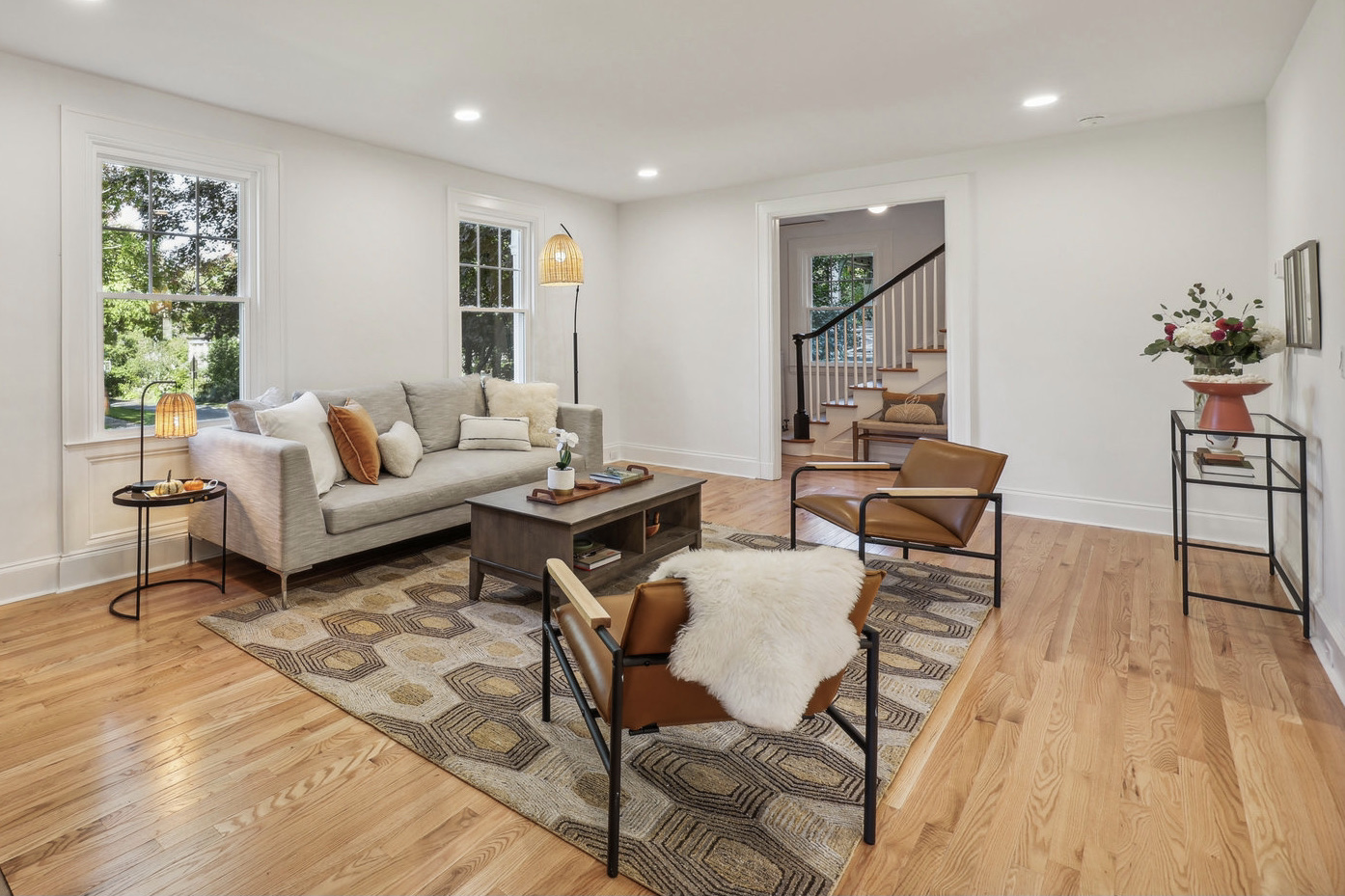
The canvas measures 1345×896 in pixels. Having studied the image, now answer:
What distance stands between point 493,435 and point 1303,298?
4.27m

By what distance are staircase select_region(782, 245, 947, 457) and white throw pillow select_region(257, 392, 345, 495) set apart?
4745 mm

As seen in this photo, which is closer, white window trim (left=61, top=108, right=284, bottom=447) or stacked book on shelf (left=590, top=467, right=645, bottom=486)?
white window trim (left=61, top=108, right=284, bottom=447)

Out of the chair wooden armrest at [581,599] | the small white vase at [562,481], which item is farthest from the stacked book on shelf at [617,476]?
the chair wooden armrest at [581,599]

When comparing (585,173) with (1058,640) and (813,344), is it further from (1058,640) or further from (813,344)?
(1058,640)

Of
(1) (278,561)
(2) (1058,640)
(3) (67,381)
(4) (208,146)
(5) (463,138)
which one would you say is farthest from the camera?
(5) (463,138)

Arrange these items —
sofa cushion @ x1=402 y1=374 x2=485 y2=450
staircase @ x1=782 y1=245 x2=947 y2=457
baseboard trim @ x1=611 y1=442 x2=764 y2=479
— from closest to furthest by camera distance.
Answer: sofa cushion @ x1=402 y1=374 x2=485 y2=450 → baseboard trim @ x1=611 y1=442 x2=764 y2=479 → staircase @ x1=782 y1=245 x2=947 y2=457

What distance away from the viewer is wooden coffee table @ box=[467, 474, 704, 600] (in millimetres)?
3109

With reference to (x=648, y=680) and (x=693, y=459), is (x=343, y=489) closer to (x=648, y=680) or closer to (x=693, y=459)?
(x=648, y=680)

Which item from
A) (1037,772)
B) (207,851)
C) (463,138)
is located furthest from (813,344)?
(207,851)

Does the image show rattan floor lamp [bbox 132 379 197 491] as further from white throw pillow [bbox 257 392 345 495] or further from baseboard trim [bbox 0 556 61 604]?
baseboard trim [bbox 0 556 61 604]

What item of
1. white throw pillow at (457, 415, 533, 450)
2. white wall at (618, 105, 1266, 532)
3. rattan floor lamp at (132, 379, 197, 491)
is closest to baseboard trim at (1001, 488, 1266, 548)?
white wall at (618, 105, 1266, 532)

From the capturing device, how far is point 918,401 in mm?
6891

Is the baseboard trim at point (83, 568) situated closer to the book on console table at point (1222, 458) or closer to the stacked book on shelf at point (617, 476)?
the stacked book on shelf at point (617, 476)

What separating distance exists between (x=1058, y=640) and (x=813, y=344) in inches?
234
